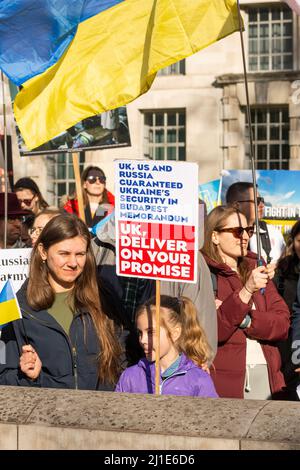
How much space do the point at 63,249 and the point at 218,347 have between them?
1.20m

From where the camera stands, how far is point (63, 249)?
6.39 metres

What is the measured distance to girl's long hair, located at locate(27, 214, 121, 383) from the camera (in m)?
6.25

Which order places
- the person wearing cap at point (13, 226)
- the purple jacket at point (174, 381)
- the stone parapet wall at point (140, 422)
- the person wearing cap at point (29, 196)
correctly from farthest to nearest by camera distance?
the person wearing cap at point (29, 196), the person wearing cap at point (13, 226), the purple jacket at point (174, 381), the stone parapet wall at point (140, 422)

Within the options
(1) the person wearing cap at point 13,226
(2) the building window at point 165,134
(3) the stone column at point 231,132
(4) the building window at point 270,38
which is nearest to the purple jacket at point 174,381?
(1) the person wearing cap at point 13,226

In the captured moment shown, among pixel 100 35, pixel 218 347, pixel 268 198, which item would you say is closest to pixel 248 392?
pixel 218 347

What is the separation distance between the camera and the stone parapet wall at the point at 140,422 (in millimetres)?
4754

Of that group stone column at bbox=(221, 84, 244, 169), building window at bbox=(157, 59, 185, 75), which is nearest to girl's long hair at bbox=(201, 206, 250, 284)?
stone column at bbox=(221, 84, 244, 169)

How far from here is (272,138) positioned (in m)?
24.1

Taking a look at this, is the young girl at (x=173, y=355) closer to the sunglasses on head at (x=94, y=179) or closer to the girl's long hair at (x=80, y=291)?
the girl's long hair at (x=80, y=291)

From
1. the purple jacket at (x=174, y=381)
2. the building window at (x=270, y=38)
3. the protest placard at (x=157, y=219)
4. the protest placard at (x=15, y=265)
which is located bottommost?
the purple jacket at (x=174, y=381)

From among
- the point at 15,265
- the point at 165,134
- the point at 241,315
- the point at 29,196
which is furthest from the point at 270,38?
the point at 241,315

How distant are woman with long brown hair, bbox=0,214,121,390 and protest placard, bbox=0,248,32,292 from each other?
51 cm

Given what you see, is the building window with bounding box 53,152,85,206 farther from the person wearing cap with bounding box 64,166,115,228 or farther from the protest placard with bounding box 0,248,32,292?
the protest placard with bounding box 0,248,32,292

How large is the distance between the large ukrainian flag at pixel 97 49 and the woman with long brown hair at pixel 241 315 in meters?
1.10
